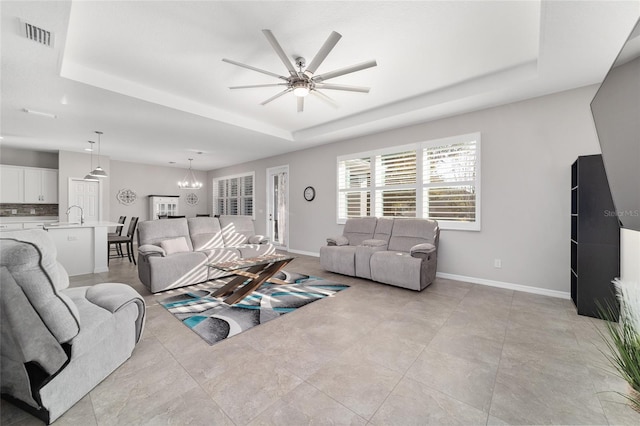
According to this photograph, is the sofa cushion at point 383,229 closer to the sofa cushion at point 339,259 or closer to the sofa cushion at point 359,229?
the sofa cushion at point 359,229

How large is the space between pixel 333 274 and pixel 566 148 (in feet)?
12.2

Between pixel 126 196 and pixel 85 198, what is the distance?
130 cm

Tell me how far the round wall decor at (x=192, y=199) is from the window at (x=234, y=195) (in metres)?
0.70

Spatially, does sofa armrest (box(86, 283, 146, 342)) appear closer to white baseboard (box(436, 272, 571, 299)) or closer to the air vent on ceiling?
the air vent on ceiling

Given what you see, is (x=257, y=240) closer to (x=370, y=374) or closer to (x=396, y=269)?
(x=396, y=269)

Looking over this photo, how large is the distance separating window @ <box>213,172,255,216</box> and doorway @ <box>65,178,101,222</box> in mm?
3455

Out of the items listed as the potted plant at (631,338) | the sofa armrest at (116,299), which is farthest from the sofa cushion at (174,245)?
the potted plant at (631,338)

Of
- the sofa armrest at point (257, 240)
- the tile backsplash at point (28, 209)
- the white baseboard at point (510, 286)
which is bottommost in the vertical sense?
the white baseboard at point (510, 286)

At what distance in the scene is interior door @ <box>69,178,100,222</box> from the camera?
22.2 feet

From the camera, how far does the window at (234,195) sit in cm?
836

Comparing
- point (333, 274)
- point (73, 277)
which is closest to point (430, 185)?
point (333, 274)

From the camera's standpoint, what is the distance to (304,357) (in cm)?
201

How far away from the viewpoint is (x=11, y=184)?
6.21 m

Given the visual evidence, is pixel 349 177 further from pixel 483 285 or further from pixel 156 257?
pixel 156 257
